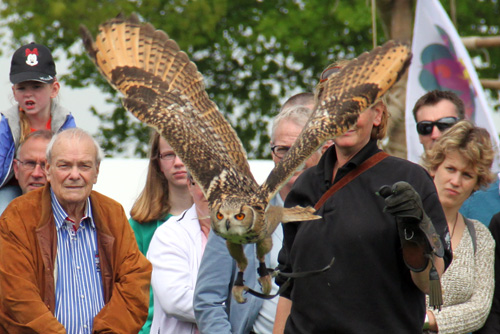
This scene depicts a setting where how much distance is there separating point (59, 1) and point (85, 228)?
1193cm

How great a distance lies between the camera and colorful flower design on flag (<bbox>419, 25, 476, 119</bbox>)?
7.31 meters

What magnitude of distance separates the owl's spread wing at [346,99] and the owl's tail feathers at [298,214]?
308 millimetres

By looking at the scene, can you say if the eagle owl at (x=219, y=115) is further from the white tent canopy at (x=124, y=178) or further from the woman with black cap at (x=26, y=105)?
the white tent canopy at (x=124, y=178)

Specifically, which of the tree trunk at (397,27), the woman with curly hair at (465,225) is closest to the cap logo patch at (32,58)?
the woman with curly hair at (465,225)

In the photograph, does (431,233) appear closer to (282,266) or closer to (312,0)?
(282,266)

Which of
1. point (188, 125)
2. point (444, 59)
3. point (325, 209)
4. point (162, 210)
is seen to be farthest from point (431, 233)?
point (444, 59)

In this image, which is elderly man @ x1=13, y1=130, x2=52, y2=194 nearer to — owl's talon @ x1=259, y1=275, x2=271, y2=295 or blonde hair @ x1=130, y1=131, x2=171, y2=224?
blonde hair @ x1=130, y1=131, x2=171, y2=224

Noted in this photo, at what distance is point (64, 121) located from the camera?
564cm

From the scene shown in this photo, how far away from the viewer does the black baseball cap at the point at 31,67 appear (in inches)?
214

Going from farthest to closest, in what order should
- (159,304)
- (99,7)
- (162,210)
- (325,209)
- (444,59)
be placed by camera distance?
(99,7)
(444,59)
(162,210)
(159,304)
(325,209)

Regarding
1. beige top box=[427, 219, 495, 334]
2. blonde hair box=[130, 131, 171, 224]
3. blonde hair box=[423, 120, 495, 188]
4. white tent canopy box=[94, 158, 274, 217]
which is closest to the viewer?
beige top box=[427, 219, 495, 334]

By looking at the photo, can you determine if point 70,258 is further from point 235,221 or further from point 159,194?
point 235,221

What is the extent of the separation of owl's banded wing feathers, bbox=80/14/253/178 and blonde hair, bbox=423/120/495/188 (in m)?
1.21

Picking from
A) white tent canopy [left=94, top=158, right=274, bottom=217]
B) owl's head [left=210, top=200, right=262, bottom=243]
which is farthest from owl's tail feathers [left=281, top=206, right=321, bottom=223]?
white tent canopy [left=94, top=158, right=274, bottom=217]
